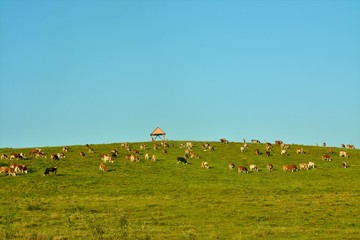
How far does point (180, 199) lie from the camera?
39156 mm

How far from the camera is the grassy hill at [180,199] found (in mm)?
26188

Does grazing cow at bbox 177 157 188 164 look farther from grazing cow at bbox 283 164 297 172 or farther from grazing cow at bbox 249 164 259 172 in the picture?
grazing cow at bbox 283 164 297 172

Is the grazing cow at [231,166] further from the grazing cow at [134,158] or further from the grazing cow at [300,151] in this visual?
the grazing cow at [300,151]

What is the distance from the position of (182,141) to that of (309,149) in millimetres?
19863

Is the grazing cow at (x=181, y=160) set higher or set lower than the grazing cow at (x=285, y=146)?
lower

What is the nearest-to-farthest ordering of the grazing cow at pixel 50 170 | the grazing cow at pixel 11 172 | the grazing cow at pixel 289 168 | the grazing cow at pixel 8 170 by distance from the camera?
1. the grazing cow at pixel 11 172
2. the grazing cow at pixel 8 170
3. the grazing cow at pixel 50 170
4. the grazing cow at pixel 289 168

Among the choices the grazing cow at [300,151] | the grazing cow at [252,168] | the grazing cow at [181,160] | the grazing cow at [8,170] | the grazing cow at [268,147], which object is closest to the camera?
the grazing cow at [8,170]

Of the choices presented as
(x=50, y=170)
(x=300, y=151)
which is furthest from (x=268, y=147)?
(x=50, y=170)

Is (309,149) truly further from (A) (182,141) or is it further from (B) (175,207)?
(B) (175,207)

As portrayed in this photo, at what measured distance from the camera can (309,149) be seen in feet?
244

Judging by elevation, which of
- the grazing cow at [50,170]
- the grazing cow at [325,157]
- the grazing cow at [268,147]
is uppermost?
the grazing cow at [268,147]

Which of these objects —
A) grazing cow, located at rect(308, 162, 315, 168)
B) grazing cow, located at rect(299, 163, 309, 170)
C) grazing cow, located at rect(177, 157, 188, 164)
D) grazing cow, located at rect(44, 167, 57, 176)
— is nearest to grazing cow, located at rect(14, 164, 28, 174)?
grazing cow, located at rect(44, 167, 57, 176)

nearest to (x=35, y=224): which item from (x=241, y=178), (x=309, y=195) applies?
(x=309, y=195)

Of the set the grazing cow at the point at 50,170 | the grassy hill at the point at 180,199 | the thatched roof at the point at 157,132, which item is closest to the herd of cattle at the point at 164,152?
the grazing cow at the point at 50,170
